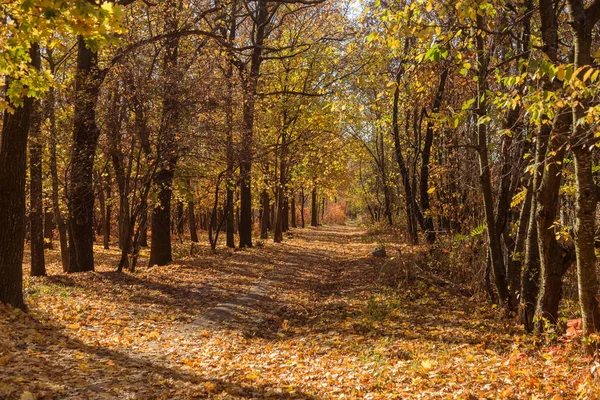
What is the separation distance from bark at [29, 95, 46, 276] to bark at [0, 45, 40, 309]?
16.7ft

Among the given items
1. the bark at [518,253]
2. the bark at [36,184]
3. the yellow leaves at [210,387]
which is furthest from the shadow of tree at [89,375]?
the bark at [36,184]

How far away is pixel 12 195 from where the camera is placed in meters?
8.31

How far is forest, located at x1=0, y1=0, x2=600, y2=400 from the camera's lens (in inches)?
211

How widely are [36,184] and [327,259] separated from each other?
11476mm

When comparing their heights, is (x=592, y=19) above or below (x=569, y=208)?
above

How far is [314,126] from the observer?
919 inches

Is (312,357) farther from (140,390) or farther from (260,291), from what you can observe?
(260,291)

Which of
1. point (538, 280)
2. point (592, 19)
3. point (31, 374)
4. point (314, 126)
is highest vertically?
point (314, 126)

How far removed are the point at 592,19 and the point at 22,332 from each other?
903cm

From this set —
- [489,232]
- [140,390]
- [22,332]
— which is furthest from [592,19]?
[22,332]

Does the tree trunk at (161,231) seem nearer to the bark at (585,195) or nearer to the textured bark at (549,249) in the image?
the textured bark at (549,249)

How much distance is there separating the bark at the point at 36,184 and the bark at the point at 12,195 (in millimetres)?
5077

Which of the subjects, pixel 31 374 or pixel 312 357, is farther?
pixel 312 357

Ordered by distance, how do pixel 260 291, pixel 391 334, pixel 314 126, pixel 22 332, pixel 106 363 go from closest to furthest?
pixel 106 363 → pixel 22 332 → pixel 391 334 → pixel 260 291 → pixel 314 126
